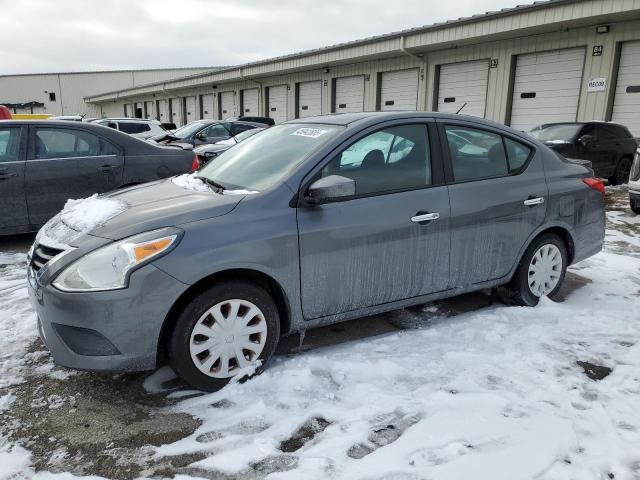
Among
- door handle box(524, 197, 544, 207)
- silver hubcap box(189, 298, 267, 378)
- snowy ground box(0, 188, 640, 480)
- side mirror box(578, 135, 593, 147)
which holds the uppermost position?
side mirror box(578, 135, 593, 147)

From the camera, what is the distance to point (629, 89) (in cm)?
1234

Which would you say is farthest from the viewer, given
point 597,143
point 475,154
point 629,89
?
point 629,89

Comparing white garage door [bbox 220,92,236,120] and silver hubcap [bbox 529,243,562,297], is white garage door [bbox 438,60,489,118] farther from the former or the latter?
white garage door [bbox 220,92,236,120]

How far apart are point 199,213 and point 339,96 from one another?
18.8 m

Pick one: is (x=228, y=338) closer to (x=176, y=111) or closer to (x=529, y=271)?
(x=529, y=271)

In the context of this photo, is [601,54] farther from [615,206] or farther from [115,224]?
[115,224]

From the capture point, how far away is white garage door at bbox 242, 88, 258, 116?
26377 millimetres

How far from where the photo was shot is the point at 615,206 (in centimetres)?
919

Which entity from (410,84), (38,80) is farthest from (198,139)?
(38,80)

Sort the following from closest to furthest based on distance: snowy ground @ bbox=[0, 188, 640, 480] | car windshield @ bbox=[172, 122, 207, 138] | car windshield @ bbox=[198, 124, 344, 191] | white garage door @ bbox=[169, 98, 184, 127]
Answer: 1. snowy ground @ bbox=[0, 188, 640, 480]
2. car windshield @ bbox=[198, 124, 344, 191]
3. car windshield @ bbox=[172, 122, 207, 138]
4. white garage door @ bbox=[169, 98, 184, 127]

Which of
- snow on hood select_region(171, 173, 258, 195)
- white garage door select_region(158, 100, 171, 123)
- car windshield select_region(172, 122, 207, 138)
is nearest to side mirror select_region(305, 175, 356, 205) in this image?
snow on hood select_region(171, 173, 258, 195)

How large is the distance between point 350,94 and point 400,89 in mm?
2691

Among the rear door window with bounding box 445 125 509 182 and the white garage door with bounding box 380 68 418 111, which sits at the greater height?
the white garage door with bounding box 380 68 418 111

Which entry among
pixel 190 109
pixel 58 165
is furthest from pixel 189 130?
pixel 190 109
